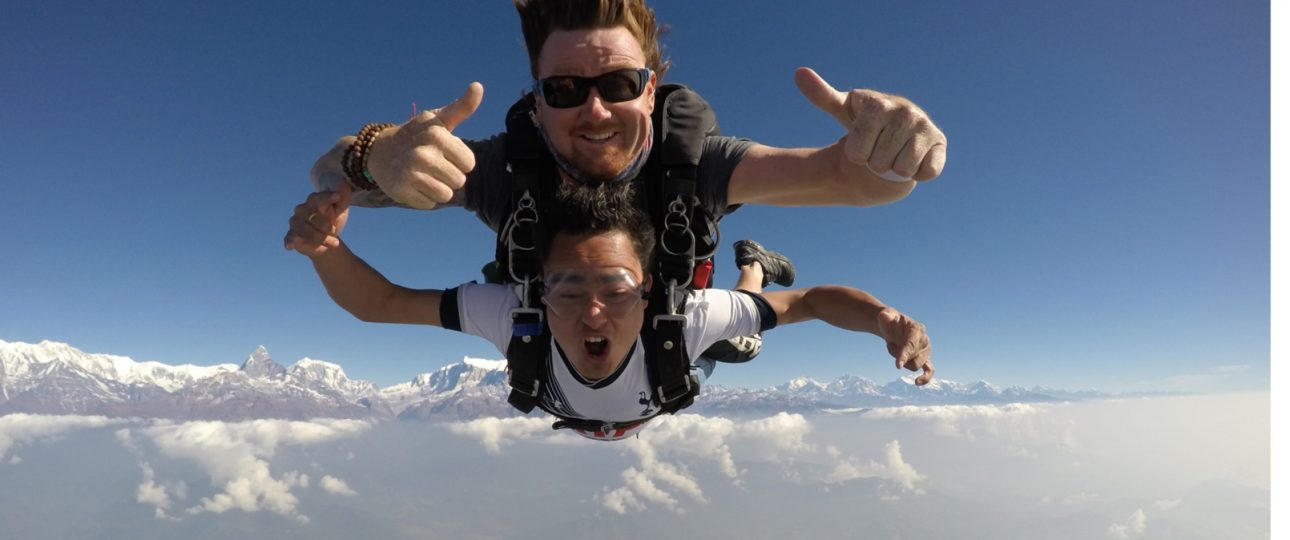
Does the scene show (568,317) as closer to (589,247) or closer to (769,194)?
(589,247)

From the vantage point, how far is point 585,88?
10.8 feet

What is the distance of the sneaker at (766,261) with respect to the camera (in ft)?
20.9

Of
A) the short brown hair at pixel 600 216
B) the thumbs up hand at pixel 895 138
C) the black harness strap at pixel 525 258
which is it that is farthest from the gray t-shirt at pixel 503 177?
the thumbs up hand at pixel 895 138

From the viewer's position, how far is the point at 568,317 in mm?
3799

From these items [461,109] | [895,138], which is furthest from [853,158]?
[461,109]

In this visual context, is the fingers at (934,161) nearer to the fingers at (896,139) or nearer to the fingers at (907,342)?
the fingers at (896,139)

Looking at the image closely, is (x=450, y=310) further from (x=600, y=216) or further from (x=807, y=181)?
(x=807, y=181)

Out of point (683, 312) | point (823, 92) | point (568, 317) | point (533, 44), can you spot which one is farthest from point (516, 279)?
point (823, 92)

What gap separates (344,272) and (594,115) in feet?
5.18

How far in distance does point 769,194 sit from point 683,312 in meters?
0.96

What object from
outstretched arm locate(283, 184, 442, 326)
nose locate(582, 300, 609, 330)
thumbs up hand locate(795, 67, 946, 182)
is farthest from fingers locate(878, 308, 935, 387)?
outstretched arm locate(283, 184, 442, 326)

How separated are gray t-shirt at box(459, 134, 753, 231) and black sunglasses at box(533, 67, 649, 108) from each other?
0.48 m

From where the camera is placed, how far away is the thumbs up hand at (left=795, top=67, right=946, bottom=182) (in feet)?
6.59

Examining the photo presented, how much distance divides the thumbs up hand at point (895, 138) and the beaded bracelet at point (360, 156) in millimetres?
1959
